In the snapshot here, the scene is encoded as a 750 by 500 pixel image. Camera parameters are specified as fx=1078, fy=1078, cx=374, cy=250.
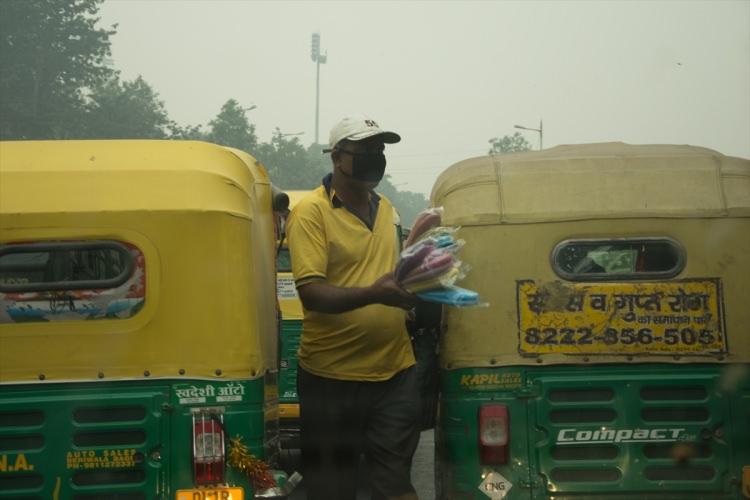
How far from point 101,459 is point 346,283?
4.14ft

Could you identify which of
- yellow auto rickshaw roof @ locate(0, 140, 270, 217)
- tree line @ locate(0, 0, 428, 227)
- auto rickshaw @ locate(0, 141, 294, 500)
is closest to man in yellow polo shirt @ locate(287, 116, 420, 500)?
auto rickshaw @ locate(0, 141, 294, 500)

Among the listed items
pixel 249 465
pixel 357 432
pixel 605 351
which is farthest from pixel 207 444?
pixel 605 351

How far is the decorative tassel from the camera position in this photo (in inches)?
176

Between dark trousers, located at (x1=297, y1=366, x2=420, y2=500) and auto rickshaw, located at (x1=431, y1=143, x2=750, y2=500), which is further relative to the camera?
auto rickshaw, located at (x1=431, y1=143, x2=750, y2=500)

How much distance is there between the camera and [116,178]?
15.0 ft

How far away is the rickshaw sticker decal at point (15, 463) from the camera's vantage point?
14.7 ft

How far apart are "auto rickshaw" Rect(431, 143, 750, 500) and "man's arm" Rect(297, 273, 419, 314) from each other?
0.81 m

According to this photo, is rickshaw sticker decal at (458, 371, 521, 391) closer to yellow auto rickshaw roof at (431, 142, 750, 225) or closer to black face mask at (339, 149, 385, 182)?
yellow auto rickshaw roof at (431, 142, 750, 225)

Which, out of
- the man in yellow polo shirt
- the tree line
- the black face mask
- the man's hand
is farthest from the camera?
the tree line

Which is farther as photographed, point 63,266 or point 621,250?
point 621,250

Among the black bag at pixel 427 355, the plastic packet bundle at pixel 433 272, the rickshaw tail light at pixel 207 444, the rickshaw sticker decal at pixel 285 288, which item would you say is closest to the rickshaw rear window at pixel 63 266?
the rickshaw tail light at pixel 207 444

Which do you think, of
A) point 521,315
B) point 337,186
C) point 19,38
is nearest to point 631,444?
point 521,315

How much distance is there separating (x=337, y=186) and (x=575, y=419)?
1.53m

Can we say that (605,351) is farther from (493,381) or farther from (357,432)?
(357,432)
